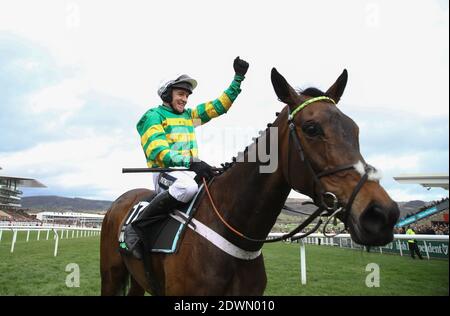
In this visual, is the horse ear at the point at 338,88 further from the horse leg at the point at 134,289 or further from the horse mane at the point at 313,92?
the horse leg at the point at 134,289

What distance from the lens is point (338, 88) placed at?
282 centimetres

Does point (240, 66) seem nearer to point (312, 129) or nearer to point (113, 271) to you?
point (312, 129)

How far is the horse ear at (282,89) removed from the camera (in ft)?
8.67

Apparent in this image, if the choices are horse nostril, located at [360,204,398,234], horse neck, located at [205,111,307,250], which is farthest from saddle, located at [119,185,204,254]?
horse nostril, located at [360,204,398,234]

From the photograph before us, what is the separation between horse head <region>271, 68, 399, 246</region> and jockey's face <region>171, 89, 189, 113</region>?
1322 mm

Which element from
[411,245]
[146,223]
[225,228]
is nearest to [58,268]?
[146,223]

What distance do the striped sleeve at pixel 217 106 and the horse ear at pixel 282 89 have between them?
1077mm

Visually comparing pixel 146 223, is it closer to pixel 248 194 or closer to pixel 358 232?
pixel 248 194

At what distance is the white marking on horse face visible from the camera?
6.81 feet

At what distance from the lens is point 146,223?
3.28 m

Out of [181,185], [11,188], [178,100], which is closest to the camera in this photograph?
[181,185]

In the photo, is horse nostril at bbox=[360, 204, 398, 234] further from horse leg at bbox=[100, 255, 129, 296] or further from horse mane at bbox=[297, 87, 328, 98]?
horse leg at bbox=[100, 255, 129, 296]

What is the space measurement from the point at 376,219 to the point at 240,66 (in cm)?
221

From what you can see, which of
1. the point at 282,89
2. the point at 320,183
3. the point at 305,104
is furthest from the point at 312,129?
the point at 282,89
